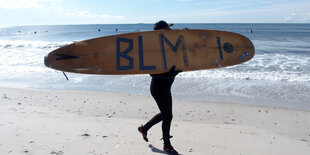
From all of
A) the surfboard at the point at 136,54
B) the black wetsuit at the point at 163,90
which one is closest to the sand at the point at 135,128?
the black wetsuit at the point at 163,90

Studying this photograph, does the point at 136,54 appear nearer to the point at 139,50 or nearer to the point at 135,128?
the point at 139,50

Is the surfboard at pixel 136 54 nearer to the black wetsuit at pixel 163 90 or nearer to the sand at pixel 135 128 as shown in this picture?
the black wetsuit at pixel 163 90

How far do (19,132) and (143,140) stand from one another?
68.3 inches

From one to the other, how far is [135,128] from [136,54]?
1191mm

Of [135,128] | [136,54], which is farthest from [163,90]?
[135,128]

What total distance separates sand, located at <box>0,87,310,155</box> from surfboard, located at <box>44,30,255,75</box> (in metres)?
0.94

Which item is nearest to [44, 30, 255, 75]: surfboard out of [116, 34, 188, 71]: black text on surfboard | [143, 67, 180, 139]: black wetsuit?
[116, 34, 188, 71]: black text on surfboard

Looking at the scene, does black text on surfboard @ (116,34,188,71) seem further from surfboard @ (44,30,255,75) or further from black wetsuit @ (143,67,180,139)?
black wetsuit @ (143,67,180,139)

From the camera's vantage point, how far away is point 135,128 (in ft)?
12.3

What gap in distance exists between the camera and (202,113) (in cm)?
491

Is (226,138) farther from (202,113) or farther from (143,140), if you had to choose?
(202,113)

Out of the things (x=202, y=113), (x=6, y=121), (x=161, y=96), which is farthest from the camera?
(x=202, y=113)

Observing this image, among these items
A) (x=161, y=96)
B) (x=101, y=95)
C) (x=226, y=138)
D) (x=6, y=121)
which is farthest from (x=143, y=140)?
(x=101, y=95)

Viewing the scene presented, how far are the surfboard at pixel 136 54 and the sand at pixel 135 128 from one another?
3.08 ft
